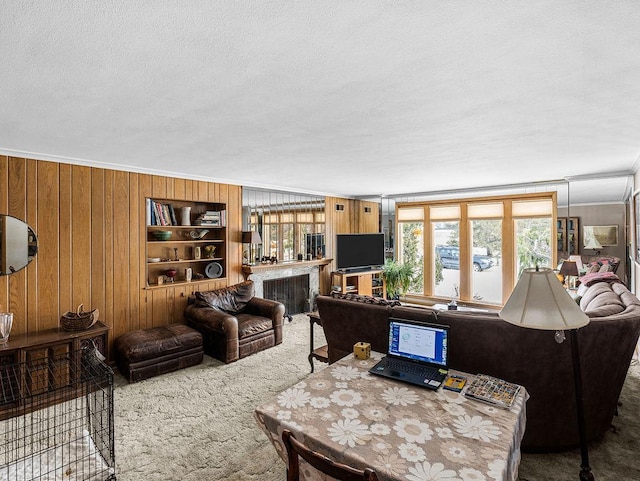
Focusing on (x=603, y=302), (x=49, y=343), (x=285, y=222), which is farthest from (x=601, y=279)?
(x=49, y=343)

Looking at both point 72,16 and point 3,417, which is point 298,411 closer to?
point 72,16

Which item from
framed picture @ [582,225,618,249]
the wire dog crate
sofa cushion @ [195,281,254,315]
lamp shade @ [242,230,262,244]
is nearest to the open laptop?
the wire dog crate

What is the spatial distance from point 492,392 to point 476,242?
5.52 m

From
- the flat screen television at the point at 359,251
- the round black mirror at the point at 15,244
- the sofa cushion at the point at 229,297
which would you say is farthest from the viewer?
the flat screen television at the point at 359,251

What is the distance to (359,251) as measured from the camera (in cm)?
721

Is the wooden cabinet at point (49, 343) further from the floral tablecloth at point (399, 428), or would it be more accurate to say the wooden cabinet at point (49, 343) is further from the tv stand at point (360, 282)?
the tv stand at point (360, 282)

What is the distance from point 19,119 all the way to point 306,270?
476 cm

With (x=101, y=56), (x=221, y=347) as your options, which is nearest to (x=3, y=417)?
(x=221, y=347)

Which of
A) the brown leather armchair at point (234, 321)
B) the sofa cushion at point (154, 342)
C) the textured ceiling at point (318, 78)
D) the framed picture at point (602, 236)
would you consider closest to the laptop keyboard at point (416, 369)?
the textured ceiling at point (318, 78)

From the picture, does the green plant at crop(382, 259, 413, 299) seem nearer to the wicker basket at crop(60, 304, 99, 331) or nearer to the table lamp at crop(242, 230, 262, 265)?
the table lamp at crop(242, 230, 262, 265)

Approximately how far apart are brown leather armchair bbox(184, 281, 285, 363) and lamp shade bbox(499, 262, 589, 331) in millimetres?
3175

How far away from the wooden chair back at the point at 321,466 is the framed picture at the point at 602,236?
32.5ft

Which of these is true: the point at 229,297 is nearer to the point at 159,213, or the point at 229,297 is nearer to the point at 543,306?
the point at 159,213

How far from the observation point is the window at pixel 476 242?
20.1 ft
